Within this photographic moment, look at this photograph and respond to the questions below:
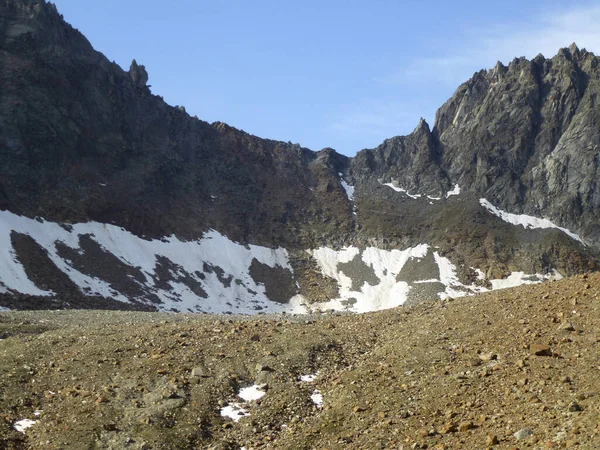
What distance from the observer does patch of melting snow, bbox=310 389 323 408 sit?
25.0 m

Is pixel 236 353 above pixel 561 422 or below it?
above

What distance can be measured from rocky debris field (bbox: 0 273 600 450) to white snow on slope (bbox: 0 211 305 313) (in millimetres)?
52733

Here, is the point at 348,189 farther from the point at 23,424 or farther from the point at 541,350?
the point at 23,424

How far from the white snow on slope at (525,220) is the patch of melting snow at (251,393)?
124471mm

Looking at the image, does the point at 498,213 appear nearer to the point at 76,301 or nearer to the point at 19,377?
the point at 76,301

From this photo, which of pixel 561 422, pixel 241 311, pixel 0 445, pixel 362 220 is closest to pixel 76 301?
pixel 241 311

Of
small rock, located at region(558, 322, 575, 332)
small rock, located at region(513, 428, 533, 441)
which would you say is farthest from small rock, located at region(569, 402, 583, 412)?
small rock, located at region(558, 322, 575, 332)

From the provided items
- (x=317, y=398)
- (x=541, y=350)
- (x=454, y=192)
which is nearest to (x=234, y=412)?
(x=317, y=398)

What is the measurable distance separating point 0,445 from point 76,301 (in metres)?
59.1

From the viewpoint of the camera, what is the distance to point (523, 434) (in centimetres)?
1889

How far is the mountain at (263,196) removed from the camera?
10062 centimetres

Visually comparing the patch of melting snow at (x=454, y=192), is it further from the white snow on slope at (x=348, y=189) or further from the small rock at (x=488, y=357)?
the small rock at (x=488, y=357)

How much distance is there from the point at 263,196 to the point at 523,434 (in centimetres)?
13327

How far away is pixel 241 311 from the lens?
3922 inches
